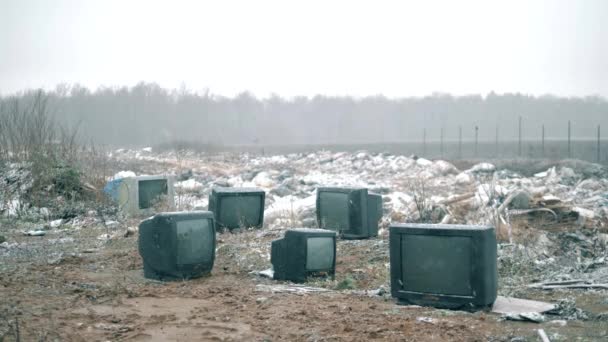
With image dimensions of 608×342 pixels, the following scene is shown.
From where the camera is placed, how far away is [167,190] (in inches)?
428

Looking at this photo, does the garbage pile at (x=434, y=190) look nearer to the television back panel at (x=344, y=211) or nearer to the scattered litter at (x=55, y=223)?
the television back panel at (x=344, y=211)

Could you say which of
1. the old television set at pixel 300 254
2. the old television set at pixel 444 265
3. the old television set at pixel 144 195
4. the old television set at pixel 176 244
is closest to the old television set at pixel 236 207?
the old television set at pixel 144 195

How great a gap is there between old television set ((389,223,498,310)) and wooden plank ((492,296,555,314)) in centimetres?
9

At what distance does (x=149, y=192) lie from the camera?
1073 cm

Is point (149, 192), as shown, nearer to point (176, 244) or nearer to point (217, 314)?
point (176, 244)

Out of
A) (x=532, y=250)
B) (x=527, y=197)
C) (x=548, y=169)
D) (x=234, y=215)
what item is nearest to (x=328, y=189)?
(x=234, y=215)

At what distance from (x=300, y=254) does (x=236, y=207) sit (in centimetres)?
311

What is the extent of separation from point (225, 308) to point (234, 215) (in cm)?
416

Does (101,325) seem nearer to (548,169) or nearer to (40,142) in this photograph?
(40,142)

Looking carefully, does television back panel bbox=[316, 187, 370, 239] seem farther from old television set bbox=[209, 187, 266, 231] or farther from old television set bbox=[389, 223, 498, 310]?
old television set bbox=[389, 223, 498, 310]

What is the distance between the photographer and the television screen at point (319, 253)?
230 inches

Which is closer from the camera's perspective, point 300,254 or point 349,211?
point 300,254

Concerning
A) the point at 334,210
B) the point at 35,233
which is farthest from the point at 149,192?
the point at 334,210

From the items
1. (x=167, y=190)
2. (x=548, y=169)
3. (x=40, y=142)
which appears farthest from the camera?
(x=548, y=169)
